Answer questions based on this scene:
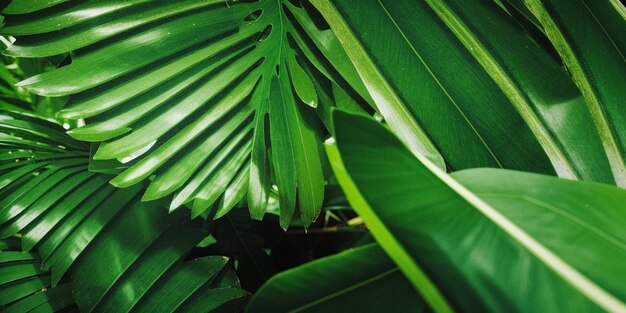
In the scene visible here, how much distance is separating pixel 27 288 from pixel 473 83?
832 millimetres

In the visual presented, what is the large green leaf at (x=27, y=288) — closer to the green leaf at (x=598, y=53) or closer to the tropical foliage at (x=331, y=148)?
the tropical foliage at (x=331, y=148)

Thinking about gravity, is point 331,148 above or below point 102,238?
above

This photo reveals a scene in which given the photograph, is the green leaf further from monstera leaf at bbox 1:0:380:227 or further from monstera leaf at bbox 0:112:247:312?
monstera leaf at bbox 0:112:247:312

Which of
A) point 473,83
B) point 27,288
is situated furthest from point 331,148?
point 27,288

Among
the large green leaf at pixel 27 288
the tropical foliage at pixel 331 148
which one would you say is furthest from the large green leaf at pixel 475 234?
the large green leaf at pixel 27 288

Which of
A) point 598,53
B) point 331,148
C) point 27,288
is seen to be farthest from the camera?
point 27,288

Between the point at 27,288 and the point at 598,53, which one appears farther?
the point at 27,288

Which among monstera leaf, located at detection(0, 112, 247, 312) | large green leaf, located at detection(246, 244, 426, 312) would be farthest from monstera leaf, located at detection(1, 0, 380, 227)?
large green leaf, located at detection(246, 244, 426, 312)

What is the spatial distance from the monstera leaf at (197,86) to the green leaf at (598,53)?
28 cm

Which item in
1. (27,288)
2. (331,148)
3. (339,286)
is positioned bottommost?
(27,288)

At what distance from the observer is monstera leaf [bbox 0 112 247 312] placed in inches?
22.3

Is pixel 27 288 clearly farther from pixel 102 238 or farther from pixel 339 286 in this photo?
pixel 339 286

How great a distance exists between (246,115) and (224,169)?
0.10 meters

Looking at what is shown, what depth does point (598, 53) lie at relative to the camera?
0.47 metres
